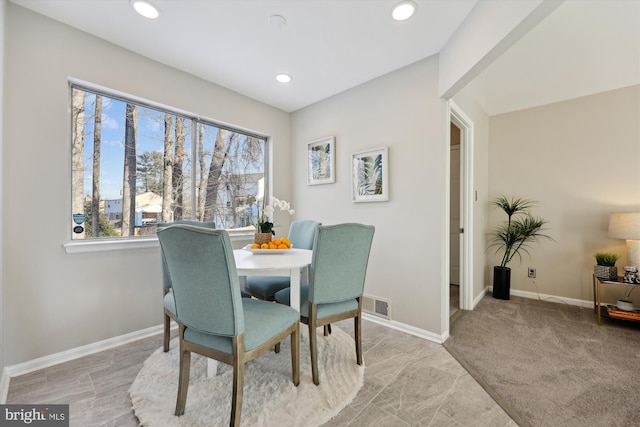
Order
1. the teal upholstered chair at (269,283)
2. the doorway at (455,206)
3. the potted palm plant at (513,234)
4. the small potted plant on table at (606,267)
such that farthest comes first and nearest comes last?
the doorway at (455,206) → the potted palm plant at (513,234) → the small potted plant on table at (606,267) → the teal upholstered chair at (269,283)

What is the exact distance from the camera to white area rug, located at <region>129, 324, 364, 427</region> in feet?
4.52

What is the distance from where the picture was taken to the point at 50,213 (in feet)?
6.21


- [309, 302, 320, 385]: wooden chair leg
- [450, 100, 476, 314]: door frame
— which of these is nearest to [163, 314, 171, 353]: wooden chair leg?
[309, 302, 320, 385]: wooden chair leg

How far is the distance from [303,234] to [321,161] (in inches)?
40.2

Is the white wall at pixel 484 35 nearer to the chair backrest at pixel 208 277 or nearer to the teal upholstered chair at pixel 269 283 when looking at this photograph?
the teal upholstered chair at pixel 269 283

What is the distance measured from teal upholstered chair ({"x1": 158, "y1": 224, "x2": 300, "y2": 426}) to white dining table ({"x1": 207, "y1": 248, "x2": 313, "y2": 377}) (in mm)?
271

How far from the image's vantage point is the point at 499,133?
378 cm

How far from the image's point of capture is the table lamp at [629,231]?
267 centimetres

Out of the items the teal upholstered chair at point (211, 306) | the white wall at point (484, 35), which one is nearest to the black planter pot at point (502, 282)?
the white wall at point (484, 35)

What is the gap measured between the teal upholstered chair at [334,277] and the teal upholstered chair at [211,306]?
0.37 meters

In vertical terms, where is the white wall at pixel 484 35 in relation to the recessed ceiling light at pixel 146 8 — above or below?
below

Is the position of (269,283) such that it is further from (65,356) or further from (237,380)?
(65,356)

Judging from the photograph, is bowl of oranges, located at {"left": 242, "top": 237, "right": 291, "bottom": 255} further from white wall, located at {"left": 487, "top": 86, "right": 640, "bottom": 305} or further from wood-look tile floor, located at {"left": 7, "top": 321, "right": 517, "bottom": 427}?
white wall, located at {"left": 487, "top": 86, "right": 640, "bottom": 305}

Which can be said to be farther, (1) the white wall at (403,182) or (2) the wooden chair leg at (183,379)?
(1) the white wall at (403,182)
